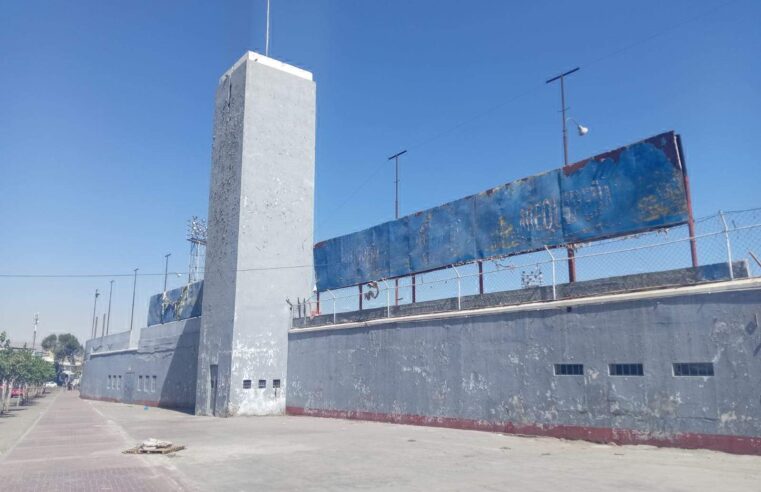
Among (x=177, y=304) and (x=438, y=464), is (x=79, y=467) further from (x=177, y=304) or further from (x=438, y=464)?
(x=177, y=304)

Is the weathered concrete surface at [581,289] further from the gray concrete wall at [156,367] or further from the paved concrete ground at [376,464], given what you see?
the gray concrete wall at [156,367]

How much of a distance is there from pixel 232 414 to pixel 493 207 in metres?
14.9

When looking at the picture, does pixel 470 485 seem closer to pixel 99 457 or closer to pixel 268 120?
pixel 99 457

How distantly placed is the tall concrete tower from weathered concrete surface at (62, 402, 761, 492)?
8542 millimetres

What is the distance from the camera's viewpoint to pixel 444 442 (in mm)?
14672

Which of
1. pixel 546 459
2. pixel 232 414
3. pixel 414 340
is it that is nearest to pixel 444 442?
pixel 546 459

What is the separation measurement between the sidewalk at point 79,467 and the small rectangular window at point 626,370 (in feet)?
33.2

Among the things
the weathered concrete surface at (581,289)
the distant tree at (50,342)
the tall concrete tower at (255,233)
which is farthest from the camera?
the distant tree at (50,342)

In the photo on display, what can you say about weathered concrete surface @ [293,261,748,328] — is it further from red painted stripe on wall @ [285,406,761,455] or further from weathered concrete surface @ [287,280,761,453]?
red painted stripe on wall @ [285,406,761,455]

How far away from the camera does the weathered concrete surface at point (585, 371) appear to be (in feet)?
37.9

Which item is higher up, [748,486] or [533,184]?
[533,184]

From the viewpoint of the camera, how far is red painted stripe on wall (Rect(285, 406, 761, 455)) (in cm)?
1132

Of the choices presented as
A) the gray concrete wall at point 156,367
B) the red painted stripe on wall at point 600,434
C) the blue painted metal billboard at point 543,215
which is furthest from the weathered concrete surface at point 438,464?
the gray concrete wall at point 156,367

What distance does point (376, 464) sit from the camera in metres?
11.4
